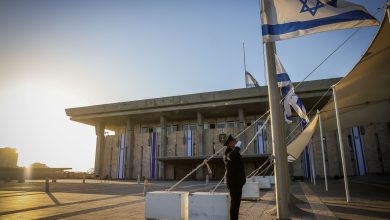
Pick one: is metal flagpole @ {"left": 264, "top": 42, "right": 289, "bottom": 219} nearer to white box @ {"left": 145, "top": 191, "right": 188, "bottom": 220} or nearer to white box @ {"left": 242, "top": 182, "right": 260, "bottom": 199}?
white box @ {"left": 145, "top": 191, "right": 188, "bottom": 220}

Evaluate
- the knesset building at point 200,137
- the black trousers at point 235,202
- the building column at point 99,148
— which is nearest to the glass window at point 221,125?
the knesset building at point 200,137

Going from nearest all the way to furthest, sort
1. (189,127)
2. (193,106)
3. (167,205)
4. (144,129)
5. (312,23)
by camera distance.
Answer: (167,205)
(312,23)
(193,106)
(189,127)
(144,129)

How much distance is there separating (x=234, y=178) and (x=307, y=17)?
3.84 m

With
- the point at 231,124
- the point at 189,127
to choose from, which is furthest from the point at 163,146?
the point at 231,124

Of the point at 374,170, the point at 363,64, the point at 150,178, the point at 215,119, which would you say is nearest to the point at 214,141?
the point at 215,119

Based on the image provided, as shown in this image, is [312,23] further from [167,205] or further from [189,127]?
[189,127]

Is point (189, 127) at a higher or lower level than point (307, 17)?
higher

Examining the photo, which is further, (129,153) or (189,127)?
(189,127)

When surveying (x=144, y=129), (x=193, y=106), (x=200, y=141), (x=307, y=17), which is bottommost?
(x=200, y=141)

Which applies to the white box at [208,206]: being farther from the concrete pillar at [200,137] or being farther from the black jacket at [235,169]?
the concrete pillar at [200,137]

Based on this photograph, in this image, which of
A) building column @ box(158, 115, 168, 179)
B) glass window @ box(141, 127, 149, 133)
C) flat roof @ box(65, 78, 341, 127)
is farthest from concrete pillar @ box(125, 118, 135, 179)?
building column @ box(158, 115, 168, 179)

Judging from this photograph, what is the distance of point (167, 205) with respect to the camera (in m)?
5.23

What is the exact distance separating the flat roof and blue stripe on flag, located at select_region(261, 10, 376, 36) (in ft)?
80.7

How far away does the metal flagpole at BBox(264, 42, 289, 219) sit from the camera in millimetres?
5633
